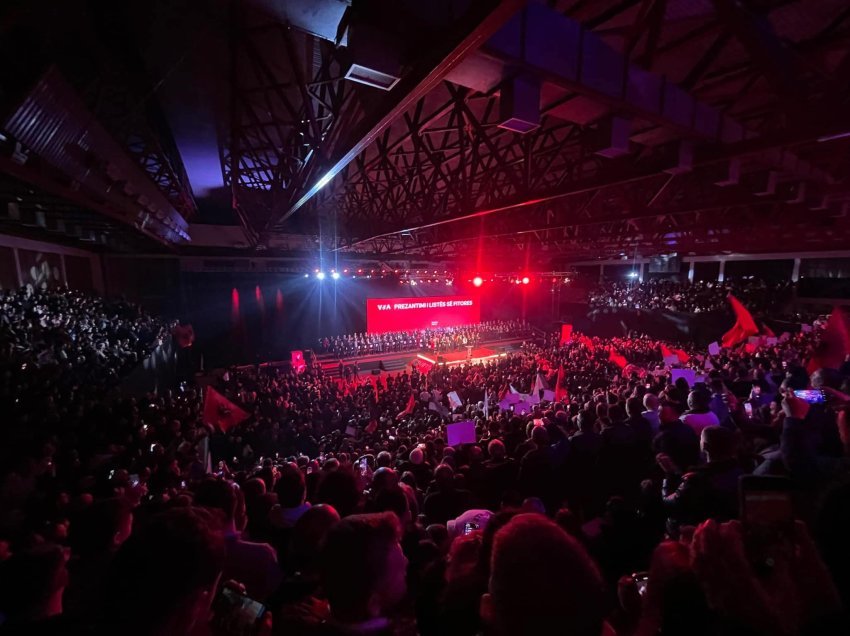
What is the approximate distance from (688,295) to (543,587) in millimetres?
24430

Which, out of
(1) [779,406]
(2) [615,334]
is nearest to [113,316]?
(1) [779,406]

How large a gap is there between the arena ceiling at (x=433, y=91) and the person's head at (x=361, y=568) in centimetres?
222

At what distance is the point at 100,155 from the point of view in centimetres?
489

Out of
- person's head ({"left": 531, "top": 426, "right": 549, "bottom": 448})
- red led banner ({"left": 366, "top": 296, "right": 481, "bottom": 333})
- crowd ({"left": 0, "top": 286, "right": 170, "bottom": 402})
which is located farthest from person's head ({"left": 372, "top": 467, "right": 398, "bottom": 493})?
red led banner ({"left": 366, "top": 296, "right": 481, "bottom": 333})

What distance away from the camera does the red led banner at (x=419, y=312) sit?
23.5m

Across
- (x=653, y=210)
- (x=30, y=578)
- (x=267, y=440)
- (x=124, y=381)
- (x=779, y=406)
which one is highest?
(x=653, y=210)

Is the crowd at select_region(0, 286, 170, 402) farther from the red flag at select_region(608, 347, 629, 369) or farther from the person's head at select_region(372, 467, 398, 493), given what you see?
the red flag at select_region(608, 347, 629, 369)

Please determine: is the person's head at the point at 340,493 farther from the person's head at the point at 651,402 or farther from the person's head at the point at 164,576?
the person's head at the point at 651,402

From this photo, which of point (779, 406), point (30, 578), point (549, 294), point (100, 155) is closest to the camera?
point (30, 578)

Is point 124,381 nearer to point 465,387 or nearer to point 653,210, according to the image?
point 465,387

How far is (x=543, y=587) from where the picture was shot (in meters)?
1.01

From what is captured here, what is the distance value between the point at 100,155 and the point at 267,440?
621 cm

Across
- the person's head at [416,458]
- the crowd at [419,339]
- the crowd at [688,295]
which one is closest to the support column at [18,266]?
the crowd at [419,339]

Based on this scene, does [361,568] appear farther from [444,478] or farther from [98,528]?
[444,478]
